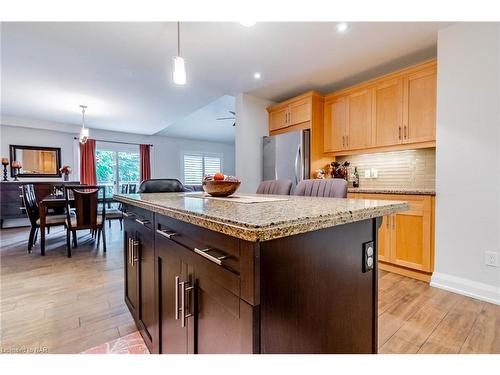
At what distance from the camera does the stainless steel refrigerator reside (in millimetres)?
3328

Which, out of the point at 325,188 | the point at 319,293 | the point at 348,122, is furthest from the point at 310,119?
the point at 319,293

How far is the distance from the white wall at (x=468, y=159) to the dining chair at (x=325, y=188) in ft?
3.85

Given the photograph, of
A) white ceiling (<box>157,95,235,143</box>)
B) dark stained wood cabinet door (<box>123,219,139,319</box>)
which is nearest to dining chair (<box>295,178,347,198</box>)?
dark stained wood cabinet door (<box>123,219,139,319</box>)

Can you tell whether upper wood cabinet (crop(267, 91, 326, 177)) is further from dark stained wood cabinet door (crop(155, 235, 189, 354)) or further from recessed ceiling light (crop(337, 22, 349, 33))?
dark stained wood cabinet door (crop(155, 235, 189, 354))

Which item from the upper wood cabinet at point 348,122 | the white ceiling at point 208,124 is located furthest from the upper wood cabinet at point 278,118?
the white ceiling at point 208,124

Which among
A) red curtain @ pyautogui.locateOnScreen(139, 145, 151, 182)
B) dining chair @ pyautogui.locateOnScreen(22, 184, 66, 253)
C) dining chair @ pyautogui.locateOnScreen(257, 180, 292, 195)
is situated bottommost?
dining chair @ pyautogui.locateOnScreen(22, 184, 66, 253)

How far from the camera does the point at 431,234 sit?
2295mm

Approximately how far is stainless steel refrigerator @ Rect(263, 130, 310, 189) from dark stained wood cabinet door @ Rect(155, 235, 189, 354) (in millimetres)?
2490

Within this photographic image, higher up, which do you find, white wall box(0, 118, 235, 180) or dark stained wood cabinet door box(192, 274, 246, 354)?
white wall box(0, 118, 235, 180)

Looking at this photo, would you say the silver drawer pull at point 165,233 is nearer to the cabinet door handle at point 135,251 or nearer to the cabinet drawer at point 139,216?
the cabinet drawer at point 139,216

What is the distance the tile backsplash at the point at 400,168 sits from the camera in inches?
111

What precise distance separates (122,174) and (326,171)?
5647 mm
